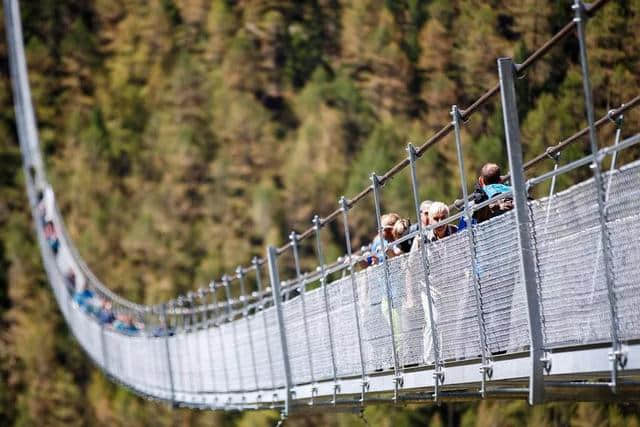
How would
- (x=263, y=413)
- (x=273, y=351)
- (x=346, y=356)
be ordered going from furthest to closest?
(x=263, y=413) → (x=273, y=351) → (x=346, y=356)

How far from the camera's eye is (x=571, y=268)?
3164 mm

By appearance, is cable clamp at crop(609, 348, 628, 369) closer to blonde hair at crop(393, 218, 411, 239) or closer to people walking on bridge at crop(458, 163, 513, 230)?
people walking on bridge at crop(458, 163, 513, 230)

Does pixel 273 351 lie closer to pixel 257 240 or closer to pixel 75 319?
pixel 75 319

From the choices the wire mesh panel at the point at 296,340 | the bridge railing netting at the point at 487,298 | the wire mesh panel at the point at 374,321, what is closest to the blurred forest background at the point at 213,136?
the wire mesh panel at the point at 296,340

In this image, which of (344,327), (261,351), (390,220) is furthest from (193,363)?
(390,220)

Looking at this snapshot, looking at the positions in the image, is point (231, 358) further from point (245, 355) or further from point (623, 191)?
point (623, 191)

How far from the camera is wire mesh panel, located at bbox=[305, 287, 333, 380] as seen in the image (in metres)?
5.77

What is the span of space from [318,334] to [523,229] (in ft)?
8.92

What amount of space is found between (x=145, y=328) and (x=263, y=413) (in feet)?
36.0

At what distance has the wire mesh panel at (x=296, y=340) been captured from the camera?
6.24 meters

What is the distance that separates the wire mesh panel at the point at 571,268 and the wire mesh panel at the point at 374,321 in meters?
1.42

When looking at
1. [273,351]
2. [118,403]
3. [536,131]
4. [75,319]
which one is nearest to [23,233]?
[118,403]

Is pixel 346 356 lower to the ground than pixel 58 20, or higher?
lower

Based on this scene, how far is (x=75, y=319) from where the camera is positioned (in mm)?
16938
